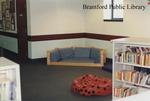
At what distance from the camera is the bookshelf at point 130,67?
4680mm

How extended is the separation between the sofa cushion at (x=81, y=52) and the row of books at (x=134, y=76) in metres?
4.12

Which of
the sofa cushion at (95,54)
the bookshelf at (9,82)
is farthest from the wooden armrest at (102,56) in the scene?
the bookshelf at (9,82)

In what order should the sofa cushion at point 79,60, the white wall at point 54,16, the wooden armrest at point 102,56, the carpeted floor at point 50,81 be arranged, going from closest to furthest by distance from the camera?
the carpeted floor at point 50,81
the wooden armrest at point 102,56
the sofa cushion at point 79,60
the white wall at point 54,16

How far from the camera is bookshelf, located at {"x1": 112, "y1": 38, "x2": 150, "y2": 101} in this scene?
4.68 meters

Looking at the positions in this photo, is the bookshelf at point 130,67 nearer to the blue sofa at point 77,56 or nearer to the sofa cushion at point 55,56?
the blue sofa at point 77,56

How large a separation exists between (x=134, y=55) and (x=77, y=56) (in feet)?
15.1

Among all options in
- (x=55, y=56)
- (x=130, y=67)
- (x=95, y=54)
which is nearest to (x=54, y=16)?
(x=55, y=56)

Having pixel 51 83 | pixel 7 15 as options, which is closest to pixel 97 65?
pixel 51 83

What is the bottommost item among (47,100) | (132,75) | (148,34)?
(47,100)

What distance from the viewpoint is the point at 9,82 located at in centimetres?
315

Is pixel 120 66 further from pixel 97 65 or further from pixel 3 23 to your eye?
pixel 3 23

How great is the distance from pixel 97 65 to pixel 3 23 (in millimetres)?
5217

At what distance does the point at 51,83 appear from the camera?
6680 millimetres

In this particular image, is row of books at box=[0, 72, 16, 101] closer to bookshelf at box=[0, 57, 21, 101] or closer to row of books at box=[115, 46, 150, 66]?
bookshelf at box=[0, 57, 21, 101]
